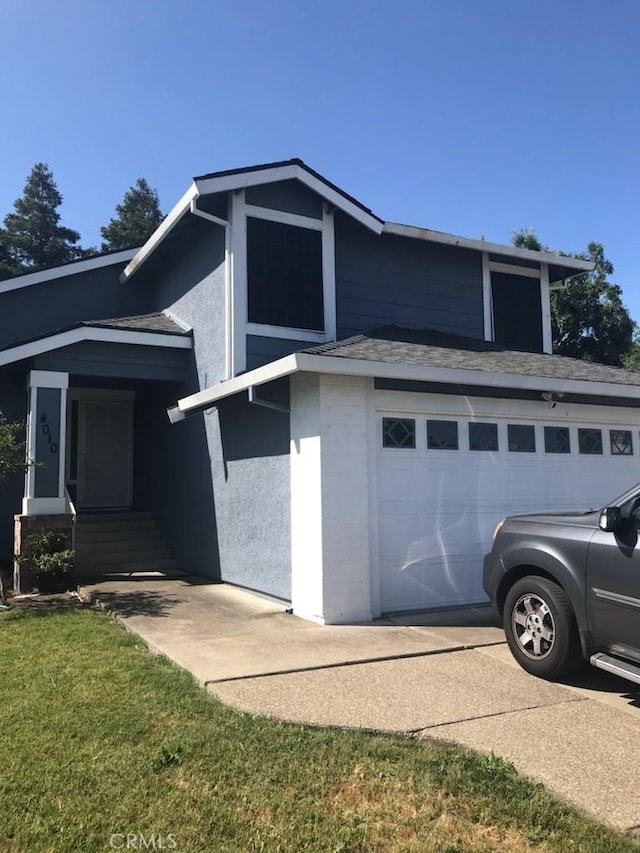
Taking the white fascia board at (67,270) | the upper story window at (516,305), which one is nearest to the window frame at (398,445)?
the upper story window at (516,305)

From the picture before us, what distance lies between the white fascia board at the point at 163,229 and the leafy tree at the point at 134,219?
2372 cm

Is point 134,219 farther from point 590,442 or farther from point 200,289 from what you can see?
point 590,442

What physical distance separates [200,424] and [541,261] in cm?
688

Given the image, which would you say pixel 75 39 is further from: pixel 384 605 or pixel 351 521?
pixel 384 605

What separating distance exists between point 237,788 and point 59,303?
11207 millimetres

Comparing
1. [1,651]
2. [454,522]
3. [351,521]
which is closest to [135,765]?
[1,651]

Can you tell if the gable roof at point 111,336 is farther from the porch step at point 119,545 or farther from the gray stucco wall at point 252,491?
the porch step at point 119,545

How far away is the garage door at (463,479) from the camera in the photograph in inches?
305

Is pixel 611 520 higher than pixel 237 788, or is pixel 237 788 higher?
pixel 611 520

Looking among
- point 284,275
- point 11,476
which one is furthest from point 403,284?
point 11,476

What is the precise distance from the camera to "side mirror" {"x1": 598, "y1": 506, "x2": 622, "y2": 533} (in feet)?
15.3

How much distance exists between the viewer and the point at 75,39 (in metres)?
8.92

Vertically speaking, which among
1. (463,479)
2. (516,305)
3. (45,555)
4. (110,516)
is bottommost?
(45,555)

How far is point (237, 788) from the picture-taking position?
3348 mm
